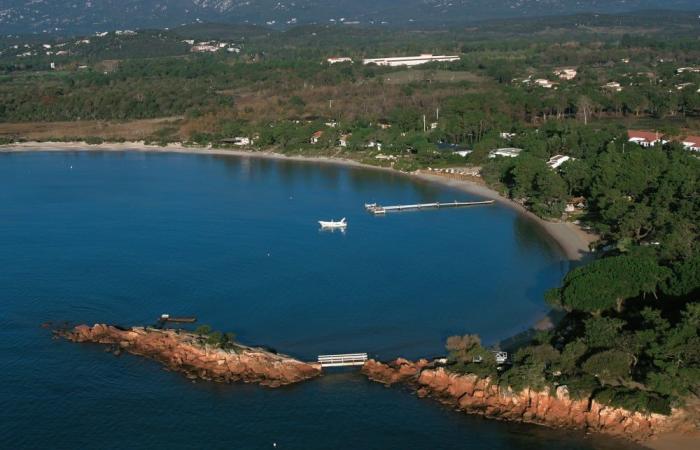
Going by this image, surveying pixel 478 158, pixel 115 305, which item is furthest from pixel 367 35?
pixel 115 305

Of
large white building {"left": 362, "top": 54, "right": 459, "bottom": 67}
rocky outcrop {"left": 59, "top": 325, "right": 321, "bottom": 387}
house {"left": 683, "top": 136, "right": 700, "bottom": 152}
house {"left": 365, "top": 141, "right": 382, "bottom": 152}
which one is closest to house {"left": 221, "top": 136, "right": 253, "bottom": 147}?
house {"left": 365, "top": 141, "right": 382, "bottom": 152}

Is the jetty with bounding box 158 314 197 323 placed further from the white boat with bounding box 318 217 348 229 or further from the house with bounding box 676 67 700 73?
the house with bounding box 676 67 700 73

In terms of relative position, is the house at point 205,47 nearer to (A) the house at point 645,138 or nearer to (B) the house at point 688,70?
(B) the house at point 688,70

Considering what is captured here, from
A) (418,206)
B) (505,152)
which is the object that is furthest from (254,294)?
(505,152)

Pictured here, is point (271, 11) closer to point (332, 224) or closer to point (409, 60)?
point (409, 60)

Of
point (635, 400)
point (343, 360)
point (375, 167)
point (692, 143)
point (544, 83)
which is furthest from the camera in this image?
point (544, 83)

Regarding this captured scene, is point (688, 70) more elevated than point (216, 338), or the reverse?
point (688, 70)
